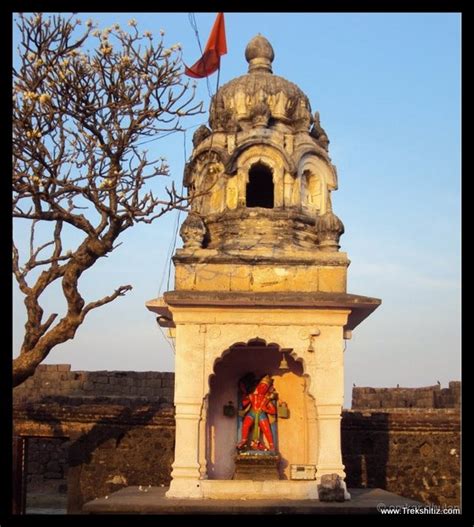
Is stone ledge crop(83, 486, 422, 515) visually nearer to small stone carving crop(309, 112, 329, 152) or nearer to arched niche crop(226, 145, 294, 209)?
arched niche crop(226, 145, 294, 209)

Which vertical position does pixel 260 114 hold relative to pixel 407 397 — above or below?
above

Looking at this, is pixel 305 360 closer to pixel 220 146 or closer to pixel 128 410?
pixel 220 146

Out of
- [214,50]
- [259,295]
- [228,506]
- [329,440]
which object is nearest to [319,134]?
[214,50]

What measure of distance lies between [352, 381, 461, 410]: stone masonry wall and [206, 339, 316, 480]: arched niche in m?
6.98

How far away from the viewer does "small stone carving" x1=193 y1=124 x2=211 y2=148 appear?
15.3m

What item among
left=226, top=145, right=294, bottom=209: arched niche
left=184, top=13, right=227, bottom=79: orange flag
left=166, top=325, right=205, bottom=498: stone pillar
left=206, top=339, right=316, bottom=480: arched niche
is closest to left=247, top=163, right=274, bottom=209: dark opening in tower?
left=226, top=145, right=294, bottom=209: arched niche

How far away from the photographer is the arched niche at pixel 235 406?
14.4 metres

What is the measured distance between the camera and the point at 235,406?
14.5m

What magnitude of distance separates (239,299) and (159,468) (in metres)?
5.35

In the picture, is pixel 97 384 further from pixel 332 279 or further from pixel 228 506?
pixel 228 506

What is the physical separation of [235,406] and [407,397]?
801 cm

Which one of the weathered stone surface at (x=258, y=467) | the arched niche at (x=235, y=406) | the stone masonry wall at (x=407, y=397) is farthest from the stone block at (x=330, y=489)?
the stone masonry wall at (x=407, y=397)

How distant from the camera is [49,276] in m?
13.5
